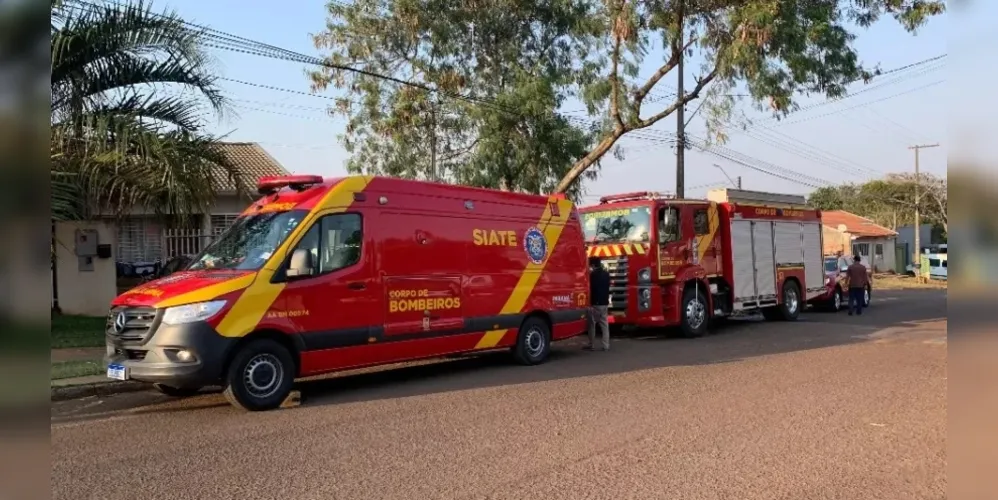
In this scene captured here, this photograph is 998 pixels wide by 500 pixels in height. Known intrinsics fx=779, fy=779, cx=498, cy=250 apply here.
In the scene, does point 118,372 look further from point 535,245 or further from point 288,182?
point 535,245

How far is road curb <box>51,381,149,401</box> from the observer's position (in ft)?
31.0

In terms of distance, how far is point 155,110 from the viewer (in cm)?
1235

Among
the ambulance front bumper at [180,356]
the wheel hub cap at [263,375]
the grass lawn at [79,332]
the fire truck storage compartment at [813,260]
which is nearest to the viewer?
the ambulance front bumper at [180,356]

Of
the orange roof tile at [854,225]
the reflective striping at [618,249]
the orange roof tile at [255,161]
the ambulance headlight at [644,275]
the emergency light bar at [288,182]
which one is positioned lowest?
the ambulance headlight at [644,275]

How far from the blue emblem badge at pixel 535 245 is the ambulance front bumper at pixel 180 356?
5.28 meters

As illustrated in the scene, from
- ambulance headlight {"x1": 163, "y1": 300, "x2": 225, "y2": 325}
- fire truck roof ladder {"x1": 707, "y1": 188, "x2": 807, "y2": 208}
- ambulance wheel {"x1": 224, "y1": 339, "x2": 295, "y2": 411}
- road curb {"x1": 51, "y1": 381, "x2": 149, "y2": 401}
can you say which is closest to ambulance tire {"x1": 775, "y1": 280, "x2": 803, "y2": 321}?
fire truck roof ladder {"x1": 707, "y1": 188, "x2": 807, "y2": 208}

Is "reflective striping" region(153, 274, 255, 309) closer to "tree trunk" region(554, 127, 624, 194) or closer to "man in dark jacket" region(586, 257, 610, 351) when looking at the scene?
"man in dark jacket" region(586, 257, 610, 351)

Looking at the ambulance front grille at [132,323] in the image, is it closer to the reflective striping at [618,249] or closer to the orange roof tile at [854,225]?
the reflective striping at [618,249]

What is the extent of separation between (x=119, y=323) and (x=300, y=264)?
6.57 ft

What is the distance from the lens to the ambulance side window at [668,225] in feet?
52.5

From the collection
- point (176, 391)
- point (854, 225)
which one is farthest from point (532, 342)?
point (854, 225)

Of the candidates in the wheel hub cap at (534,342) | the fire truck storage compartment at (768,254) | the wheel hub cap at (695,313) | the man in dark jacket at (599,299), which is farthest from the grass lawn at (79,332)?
the fire truck storage compartment at (768,254)

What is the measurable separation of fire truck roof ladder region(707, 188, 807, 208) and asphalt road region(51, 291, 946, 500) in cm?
723

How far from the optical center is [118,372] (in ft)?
27.2
